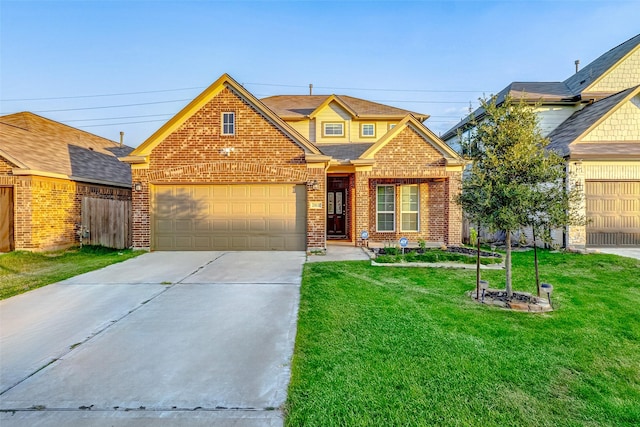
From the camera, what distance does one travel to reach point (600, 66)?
1591cm

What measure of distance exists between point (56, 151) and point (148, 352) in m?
14.2

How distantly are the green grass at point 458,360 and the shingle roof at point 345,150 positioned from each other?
7.53 metres

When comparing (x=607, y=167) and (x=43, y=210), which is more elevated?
(x=607, y=167)

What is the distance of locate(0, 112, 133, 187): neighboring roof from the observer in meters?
11.7

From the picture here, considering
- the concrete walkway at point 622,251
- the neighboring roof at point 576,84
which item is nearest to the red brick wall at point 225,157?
the neighboring roof at point 576,84

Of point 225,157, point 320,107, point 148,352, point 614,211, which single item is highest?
point 320,107

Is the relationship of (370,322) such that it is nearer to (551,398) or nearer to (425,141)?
(551,398)

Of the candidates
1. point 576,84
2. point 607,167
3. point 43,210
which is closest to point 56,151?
point 43,210

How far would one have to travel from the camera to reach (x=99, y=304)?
18.6 ft

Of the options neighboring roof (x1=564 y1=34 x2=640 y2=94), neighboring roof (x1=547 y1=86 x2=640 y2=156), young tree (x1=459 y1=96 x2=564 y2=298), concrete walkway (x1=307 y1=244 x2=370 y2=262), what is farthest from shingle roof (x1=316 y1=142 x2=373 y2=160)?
neighboring roof (x1=564 y1=34 x2=640 y2=94)

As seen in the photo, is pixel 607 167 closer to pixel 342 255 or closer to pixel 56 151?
pixel 342 255

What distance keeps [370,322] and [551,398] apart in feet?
7.28

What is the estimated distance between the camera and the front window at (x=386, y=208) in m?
13.0

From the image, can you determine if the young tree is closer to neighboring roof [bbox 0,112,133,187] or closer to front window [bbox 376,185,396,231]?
front window [bbox 376,185,396,231]
